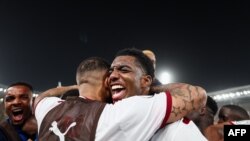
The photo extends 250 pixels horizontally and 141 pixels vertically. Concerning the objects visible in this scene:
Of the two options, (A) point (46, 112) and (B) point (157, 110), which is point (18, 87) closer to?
(A) point (46, 112)

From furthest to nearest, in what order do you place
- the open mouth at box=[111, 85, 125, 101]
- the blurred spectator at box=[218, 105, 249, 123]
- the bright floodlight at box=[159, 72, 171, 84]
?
1. the bright floodlight at box=[159, 72, 171, 84]
2. the blurred spectator at box=[218, 105, 249, 123]
3. the open mouth at box=[111, 85, 125, 101]

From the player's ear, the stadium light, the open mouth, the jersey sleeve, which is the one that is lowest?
the stadium light

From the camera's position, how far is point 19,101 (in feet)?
11.6

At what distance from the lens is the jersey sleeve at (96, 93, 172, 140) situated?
5.44 feet

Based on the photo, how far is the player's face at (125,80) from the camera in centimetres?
205

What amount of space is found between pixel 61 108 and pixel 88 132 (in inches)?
11.4

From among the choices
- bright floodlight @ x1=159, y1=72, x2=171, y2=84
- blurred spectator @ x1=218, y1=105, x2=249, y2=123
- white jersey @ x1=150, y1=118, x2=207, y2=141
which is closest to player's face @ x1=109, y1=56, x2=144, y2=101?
white jersey @ x1=150, y1=118, x2=207, y2=141

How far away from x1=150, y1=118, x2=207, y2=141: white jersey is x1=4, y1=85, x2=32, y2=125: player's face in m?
2.19

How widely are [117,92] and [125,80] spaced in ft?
0.32

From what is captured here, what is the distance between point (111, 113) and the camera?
175 cm

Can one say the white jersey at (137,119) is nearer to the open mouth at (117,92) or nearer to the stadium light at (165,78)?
the open mouth at (117,92)

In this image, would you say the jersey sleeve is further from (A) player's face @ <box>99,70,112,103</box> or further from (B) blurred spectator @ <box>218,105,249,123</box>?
(B) blurred spectator @ <box>218,105,249,123</box>

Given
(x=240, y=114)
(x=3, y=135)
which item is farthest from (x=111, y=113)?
(x=240, y=114)

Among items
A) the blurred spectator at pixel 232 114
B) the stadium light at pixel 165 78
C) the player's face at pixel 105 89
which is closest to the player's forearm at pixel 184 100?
the player's face at pixel 105 89
